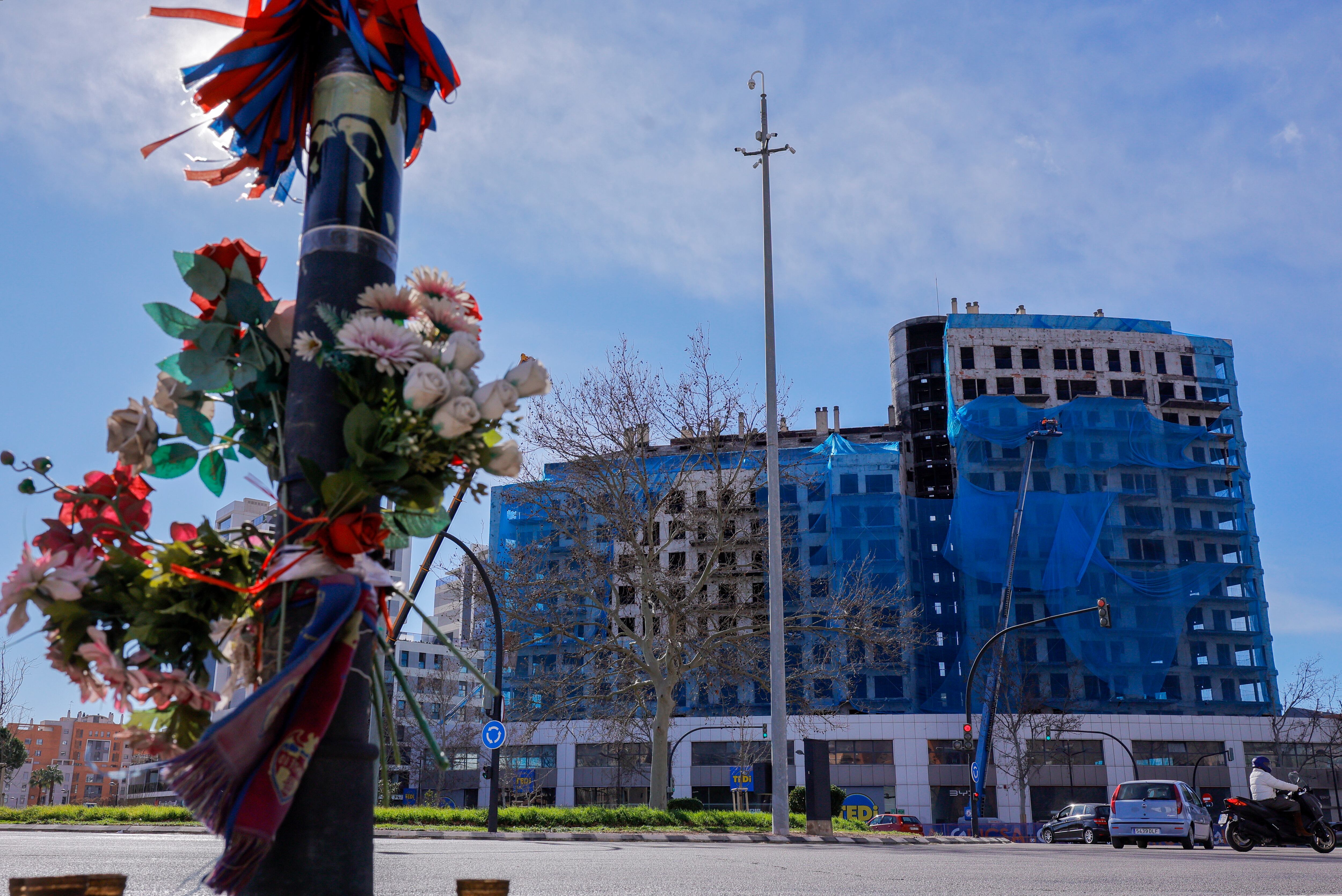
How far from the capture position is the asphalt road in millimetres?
7445

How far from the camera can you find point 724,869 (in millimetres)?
9781

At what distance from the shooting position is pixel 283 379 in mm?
2854

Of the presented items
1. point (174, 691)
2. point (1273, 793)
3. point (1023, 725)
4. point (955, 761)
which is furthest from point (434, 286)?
point (955, 761)

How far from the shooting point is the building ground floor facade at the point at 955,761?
179 ft

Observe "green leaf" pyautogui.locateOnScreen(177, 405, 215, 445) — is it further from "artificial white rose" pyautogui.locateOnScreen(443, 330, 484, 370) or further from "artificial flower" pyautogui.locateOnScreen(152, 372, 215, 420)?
"artificial white rose" pyautogui.locateOnScreen(443, 330, 484, 370)

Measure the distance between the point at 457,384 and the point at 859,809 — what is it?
52.7 m

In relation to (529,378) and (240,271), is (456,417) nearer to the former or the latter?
(529,378)

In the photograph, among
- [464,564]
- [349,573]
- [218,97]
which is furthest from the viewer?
[464,564]

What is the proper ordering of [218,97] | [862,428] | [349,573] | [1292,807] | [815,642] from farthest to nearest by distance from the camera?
1. [862,428]
2. [815,642]
3. [1292,807]
4. [218,97]
5. [349,573]

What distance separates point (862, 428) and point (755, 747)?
29.6 m

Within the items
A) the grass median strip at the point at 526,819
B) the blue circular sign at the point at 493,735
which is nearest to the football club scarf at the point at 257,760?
the blue circular sign at the point at 493,735

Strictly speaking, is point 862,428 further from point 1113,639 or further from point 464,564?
point 464,564

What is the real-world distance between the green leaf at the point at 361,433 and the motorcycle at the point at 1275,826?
708 inches

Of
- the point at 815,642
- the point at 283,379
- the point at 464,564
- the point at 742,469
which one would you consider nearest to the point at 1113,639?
the point at 815,642
